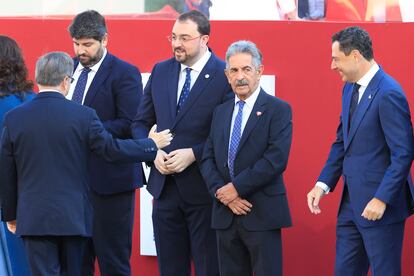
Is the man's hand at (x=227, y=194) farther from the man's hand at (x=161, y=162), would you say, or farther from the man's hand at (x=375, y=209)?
the man's hand at (x=375, y=209)

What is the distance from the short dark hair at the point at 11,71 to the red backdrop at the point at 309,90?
4.11 feet

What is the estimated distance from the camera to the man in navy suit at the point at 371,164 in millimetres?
4922

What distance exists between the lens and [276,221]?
518cm

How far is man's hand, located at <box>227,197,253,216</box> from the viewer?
5.17m

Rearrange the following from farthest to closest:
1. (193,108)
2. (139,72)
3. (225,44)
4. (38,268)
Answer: (225,44)
(139,72)
(193,108)
(38,268)

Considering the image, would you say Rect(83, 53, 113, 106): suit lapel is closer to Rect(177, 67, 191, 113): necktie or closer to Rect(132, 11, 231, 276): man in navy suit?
Rect(132, 11, 231, 276): man in navy suit

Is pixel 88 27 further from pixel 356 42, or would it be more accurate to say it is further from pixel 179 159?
pixel 356 42

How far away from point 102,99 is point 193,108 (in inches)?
23.9

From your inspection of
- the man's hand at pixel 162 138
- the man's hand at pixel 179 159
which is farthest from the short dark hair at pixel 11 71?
the man's hand at pixel 179 159

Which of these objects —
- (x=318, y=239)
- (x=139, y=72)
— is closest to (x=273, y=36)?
(x=139, y=72)

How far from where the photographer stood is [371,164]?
16.5 ft

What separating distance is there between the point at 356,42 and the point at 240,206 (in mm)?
1062

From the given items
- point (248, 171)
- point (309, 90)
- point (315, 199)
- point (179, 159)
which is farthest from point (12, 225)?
point (309, 90)

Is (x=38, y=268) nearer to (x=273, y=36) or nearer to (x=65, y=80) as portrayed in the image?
(x=65, y=80)
